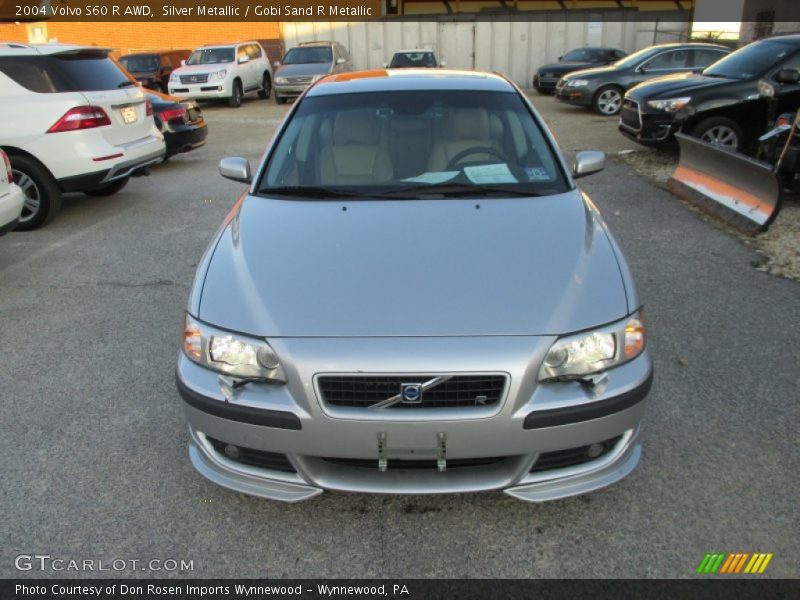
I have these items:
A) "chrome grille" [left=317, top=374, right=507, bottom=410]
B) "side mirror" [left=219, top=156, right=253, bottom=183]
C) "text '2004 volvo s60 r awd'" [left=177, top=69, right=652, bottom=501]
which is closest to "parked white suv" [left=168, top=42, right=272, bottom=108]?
"side mirror" [left=219, top=156, right=253, bottom=183]

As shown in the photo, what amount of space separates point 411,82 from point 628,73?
12765 mm

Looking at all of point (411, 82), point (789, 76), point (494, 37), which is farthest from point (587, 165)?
point (494, 37)

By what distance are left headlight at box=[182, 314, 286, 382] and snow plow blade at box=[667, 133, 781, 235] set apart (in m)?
5.32

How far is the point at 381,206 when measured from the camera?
3150mm

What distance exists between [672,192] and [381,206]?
233 inches

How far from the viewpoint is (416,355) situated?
2.22m

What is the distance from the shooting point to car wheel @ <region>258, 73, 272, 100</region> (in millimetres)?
21328

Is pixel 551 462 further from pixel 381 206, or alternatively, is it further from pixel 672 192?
pixel 672 192

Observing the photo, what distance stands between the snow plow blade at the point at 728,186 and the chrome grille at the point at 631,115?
2034 mm

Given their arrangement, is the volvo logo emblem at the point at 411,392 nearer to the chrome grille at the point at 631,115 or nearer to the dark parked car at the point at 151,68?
the chrome grille at the point at 631,115

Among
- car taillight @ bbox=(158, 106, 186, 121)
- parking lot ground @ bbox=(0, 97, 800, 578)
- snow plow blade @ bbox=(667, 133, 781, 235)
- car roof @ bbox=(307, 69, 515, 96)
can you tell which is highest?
car roof @ bbox=(307, 69, 515, 96)

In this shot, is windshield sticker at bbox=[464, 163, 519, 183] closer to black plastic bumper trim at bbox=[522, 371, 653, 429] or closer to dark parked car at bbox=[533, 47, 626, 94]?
black plastic bumper trim at bbox=[522, 371, 653, 429]

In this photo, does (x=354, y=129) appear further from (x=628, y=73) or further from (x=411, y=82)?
(x=628, y=73)

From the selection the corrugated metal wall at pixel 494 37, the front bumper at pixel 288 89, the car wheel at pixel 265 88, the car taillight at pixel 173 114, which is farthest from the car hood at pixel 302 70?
the car taillight at pixel 173 114
